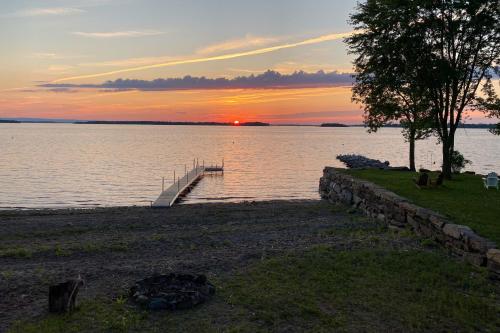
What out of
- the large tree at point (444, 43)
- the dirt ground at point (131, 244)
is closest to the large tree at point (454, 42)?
the large tree at point (444, 43)

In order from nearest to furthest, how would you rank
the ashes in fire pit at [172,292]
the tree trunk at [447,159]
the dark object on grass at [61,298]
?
the dark object on grass at [61,298] → the ashes in fire pit at [172,292] → the tree trunk at [447,159]

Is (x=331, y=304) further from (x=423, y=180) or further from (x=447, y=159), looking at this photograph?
(x=447, y=159)

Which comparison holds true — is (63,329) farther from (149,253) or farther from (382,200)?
(382,200)

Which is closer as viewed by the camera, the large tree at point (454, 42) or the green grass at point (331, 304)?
the green grass at point (331, 304)

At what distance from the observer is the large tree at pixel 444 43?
22.5 m

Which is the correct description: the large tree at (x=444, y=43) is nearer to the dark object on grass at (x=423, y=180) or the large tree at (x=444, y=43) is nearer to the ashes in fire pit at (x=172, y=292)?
the dark object on grass at (x=423, y=180)

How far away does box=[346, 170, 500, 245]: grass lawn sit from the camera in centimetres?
1281

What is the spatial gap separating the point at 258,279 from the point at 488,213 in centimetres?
900

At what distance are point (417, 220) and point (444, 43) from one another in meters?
13.6

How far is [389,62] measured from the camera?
25.5 m

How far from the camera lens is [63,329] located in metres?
7.53

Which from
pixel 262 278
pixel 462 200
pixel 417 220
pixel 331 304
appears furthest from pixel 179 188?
pixel 331 304

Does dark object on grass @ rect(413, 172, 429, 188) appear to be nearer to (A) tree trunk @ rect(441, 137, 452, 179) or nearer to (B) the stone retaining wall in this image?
(B) the stone retaining wall

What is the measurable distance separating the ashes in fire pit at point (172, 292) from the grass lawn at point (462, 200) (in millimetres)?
7515
